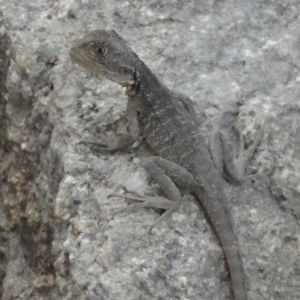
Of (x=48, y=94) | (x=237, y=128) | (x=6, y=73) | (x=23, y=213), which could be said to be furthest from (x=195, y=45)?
(x=23, y=213)

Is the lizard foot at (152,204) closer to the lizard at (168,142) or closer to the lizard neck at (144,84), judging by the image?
the lizard at (168,142)

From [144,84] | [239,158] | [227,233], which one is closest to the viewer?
[227,233]

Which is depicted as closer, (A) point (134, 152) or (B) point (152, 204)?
(B) point (152, 204)

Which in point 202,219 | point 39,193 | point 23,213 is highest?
point 202,219

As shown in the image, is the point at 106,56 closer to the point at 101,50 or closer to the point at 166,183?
the point at 101,50

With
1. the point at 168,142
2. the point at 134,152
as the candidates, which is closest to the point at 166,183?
the point at 168,142

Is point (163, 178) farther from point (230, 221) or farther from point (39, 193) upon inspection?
point (39, 193)

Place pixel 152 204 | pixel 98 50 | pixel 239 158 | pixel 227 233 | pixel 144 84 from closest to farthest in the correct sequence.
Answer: pixel 227 233 < pixel 152 204 < pixel 239 158 < pixel 98 50 < pixel 144 84
